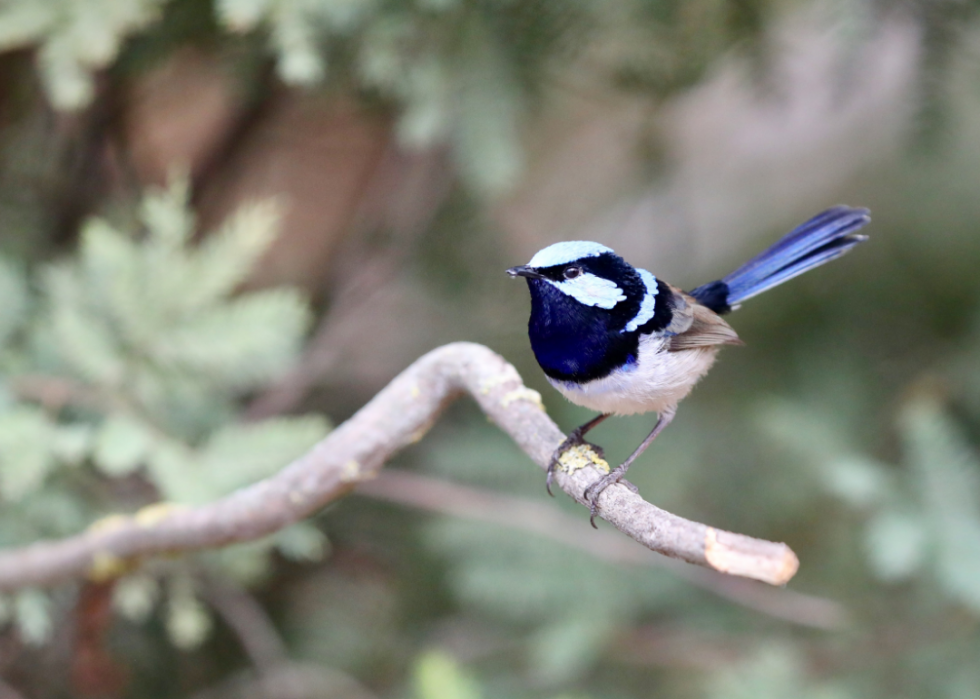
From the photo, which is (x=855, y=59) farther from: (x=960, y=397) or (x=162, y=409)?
(x=162, y=409)

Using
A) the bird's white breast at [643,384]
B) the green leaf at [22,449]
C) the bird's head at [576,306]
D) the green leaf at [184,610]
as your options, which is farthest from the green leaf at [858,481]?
the green leaf at [22,449]

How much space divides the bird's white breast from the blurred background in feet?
1.96

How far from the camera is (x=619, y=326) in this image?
5.23 feet

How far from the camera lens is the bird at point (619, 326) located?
58.6 inches

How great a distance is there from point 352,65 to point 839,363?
203cm

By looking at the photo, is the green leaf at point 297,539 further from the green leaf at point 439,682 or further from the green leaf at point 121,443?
→ the green leaf at point 439,682

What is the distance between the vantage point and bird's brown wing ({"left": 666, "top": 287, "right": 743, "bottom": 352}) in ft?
5.72

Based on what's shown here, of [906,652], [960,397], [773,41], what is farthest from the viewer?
[960,397]

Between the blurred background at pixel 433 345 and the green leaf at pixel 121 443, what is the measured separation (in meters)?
0.01

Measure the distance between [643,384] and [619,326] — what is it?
0.38 feet

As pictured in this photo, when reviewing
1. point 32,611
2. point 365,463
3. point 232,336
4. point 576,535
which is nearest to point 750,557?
point 365,463

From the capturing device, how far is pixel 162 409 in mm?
2375

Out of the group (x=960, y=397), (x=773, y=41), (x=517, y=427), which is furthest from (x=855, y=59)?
(x=517, y=427)

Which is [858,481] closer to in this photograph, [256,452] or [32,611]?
[256,452]
